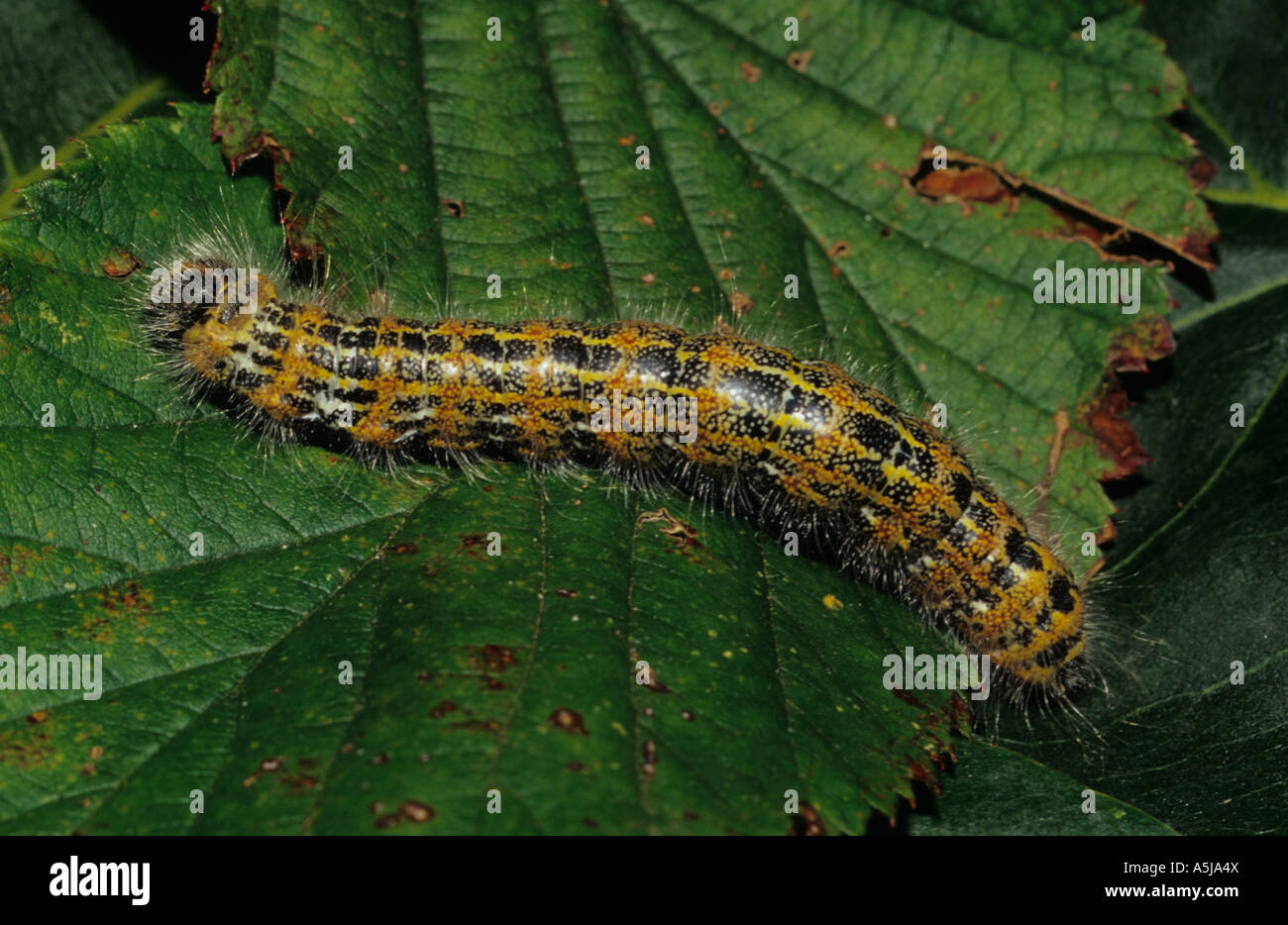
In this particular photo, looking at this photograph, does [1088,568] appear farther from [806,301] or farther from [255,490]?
[255,490]

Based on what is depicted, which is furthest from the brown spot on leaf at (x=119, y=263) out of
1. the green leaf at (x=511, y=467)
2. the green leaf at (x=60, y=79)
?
the green leaf at (x=60, y=79)

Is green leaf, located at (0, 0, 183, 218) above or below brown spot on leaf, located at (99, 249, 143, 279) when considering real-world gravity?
above

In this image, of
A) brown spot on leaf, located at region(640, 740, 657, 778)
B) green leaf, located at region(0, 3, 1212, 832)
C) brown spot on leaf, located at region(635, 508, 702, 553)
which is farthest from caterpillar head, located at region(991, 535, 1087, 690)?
brown spot on leaf, located at region(640, 740, 657, 778)

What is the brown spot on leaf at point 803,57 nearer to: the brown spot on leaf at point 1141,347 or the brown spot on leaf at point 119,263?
the brown spot on leaf at point 1141,347

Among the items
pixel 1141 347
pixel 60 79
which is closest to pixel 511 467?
pixel 1141 347

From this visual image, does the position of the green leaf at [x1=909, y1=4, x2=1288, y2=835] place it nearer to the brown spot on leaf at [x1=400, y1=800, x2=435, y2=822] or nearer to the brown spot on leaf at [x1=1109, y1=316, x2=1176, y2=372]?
the brown spot on leaf at [x1=1109, y1=316, x2=1176, y2=372]

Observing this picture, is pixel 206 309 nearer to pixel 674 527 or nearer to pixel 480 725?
pixel 674 527

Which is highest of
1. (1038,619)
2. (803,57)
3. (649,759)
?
(803,57)
